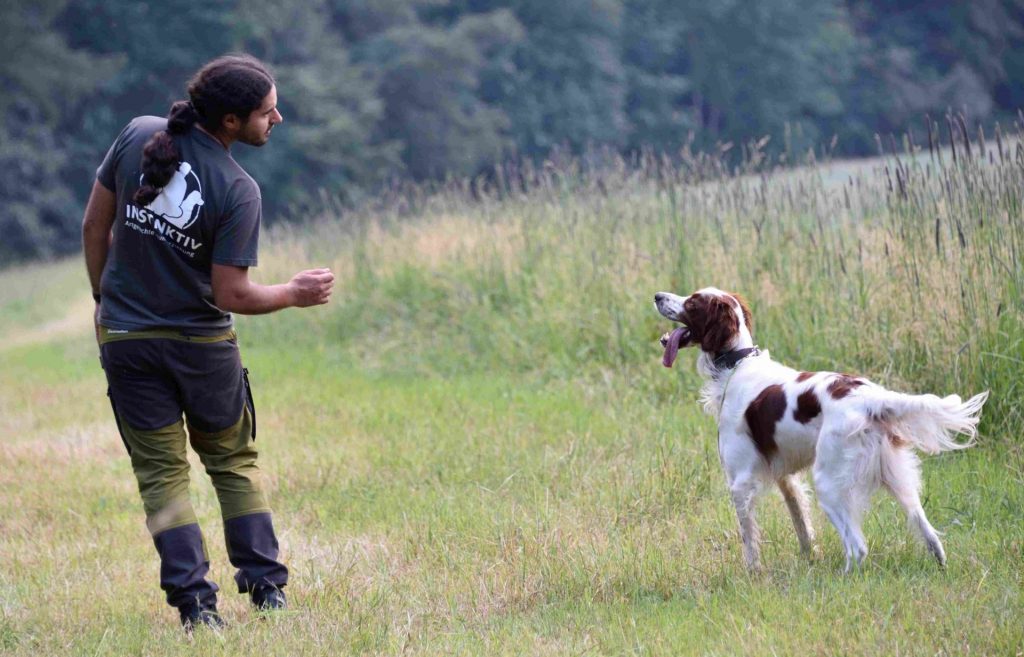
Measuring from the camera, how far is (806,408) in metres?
4.33

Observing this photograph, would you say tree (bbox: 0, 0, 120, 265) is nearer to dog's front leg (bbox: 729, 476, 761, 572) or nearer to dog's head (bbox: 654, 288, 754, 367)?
dog's head (bbox: 654, 288, 754, 367)

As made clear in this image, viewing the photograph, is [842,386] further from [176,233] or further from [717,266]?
[717,266]

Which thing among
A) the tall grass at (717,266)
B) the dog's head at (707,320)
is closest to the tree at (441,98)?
the tall grass at (717,266)

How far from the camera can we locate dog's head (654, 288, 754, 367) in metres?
4.76

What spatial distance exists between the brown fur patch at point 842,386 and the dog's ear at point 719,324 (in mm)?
583

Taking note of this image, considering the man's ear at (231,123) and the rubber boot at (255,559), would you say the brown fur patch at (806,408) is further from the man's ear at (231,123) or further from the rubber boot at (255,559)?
the man's ear at (231,123)

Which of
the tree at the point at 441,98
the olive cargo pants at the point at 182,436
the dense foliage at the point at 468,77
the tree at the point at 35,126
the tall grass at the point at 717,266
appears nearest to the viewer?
the olive cargo pants at the point at 182,436

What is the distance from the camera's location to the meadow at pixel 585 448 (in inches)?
160

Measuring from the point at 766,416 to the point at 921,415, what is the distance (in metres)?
0.60

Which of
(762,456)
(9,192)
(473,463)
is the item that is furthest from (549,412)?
(9,192)

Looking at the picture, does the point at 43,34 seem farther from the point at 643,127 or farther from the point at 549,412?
the point at 549,412

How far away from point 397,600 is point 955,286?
3632mm

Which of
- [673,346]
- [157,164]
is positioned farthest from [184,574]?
[673,346]

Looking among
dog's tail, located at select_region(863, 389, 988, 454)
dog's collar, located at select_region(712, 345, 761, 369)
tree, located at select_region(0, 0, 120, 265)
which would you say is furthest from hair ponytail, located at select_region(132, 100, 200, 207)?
tree, located at select_region(0, 0, 120, 265)
